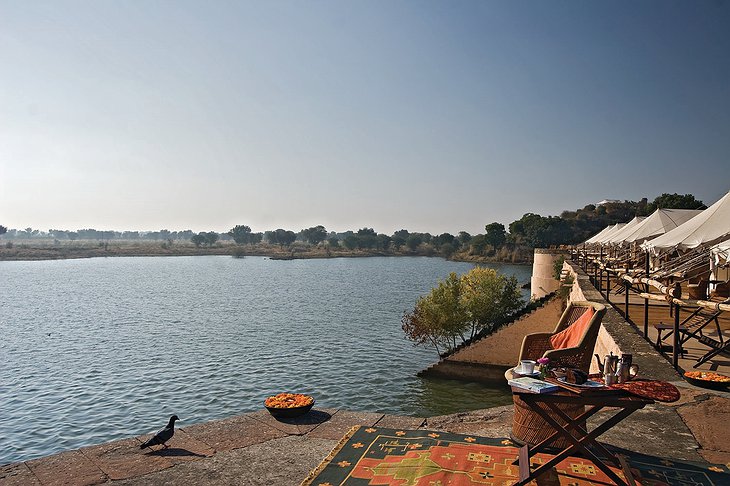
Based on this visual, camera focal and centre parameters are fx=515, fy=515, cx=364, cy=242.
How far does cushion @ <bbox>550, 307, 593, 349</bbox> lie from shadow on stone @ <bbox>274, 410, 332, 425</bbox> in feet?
12.5

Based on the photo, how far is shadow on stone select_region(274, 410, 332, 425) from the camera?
8.27m

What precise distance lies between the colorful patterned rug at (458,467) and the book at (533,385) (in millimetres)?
989

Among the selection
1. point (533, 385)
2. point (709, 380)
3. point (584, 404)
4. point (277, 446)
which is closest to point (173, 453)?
point (277, 446)

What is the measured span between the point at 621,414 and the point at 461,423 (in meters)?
3.00

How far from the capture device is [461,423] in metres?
7.89

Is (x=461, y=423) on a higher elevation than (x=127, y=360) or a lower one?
higher

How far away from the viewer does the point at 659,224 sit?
24.7 metres

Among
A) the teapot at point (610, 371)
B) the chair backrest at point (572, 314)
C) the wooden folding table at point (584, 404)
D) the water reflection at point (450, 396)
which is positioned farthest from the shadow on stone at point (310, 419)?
the water reflection at point (450, 396)

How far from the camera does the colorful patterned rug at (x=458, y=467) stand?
214 inches

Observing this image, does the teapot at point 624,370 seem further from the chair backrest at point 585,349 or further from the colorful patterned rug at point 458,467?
the colorful patterned rug at point 458,467

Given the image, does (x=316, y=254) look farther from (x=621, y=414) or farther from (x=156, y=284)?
(x=621, y=414)

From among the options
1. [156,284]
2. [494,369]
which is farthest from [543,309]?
[156,284]

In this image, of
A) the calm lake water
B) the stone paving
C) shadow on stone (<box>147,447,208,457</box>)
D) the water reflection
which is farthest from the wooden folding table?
the calm lake water

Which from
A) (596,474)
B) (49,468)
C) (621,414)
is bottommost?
(49,468)
